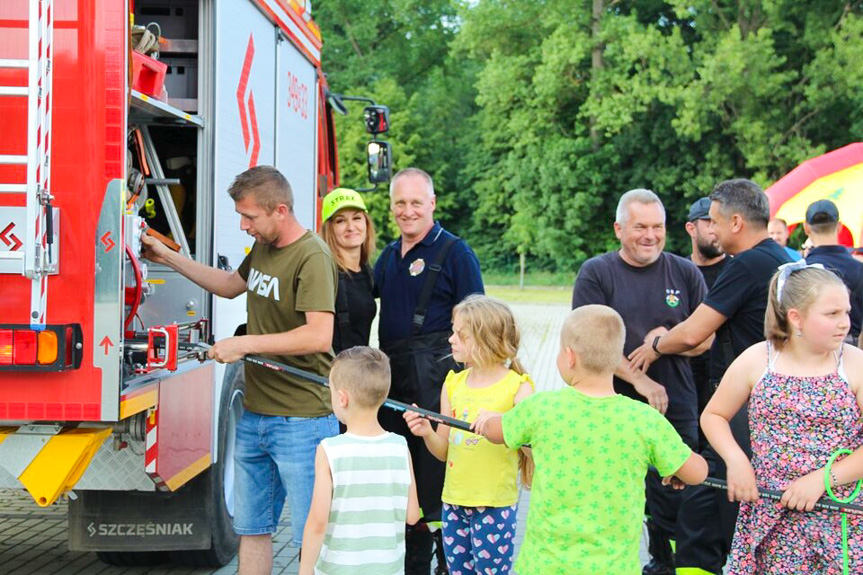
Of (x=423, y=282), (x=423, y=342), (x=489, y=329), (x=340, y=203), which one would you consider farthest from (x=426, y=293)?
(x=489, y=329)

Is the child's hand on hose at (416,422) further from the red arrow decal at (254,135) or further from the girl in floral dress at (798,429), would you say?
the red arrow decal at (254,135)

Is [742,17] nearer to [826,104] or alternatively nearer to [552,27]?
[826,104]

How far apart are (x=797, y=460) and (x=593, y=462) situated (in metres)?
0.74

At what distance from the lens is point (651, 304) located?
518 centimetres

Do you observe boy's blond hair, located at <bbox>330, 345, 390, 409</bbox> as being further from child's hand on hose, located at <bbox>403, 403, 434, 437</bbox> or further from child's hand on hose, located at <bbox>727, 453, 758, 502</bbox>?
child's hand on hose, located at <bbox>727, 453, 758, 502</bbox>

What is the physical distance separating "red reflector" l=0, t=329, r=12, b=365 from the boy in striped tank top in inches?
50.0

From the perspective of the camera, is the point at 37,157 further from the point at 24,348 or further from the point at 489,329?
the point at 489,329

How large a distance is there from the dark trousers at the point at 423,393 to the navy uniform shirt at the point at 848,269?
211 centimetres

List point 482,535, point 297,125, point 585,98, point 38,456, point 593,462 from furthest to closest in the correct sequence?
point 585,98
point 297,125
point 38,456
point 482,535
point 593,462

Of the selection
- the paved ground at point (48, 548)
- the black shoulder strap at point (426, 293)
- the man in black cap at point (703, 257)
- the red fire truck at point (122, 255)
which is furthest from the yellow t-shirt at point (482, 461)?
the man in black cap at point (703, 257)

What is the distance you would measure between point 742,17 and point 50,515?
111ft

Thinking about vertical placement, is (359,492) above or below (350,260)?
below

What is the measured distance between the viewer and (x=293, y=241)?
4.46 meters

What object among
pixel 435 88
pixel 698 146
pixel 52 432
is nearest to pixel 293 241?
pixel 52 432
